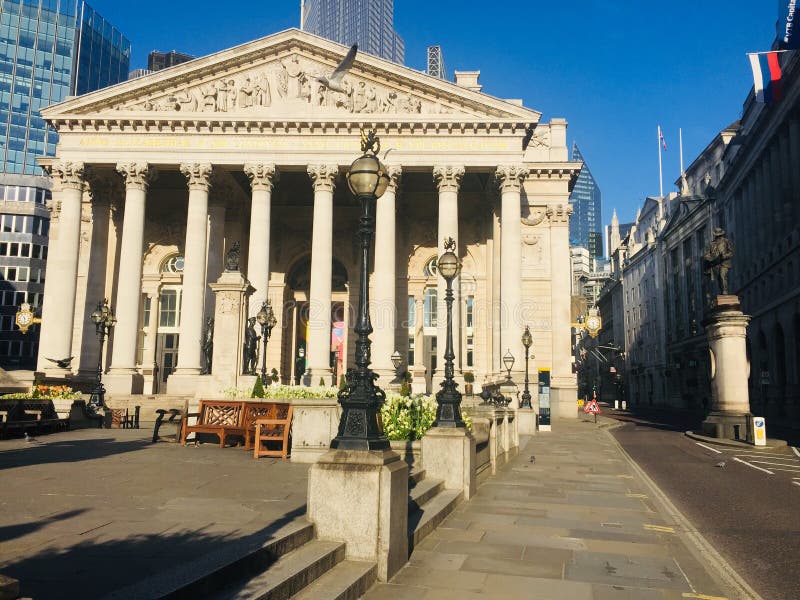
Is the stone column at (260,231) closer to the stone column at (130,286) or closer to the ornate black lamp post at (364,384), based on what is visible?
the stone column at (130,286)

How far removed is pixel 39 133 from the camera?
354 ft

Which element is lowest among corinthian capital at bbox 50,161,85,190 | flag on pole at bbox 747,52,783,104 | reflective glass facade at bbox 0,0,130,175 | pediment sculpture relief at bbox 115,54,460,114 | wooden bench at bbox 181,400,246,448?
wooden bench at bbox 181,400,246,448

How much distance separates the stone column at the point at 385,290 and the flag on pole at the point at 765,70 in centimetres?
2605

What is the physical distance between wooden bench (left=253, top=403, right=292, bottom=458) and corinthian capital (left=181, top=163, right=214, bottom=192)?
997 inches

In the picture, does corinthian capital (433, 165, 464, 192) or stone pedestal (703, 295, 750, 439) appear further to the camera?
corinthian capital (433, 165, 464, 192)

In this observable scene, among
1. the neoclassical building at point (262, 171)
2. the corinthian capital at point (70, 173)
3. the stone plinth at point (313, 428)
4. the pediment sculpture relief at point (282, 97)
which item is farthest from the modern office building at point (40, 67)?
the stone plinth at point (313, 428)

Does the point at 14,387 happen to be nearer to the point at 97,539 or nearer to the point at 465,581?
the point at 97,539

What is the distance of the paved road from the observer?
26.2 feet

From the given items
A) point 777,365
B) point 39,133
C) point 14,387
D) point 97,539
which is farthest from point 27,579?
point 39,133

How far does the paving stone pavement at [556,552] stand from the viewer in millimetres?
6605

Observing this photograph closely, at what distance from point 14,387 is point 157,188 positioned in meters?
26.1

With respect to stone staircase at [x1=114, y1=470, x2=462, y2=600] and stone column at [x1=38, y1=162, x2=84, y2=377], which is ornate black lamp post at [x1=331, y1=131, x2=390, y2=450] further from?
stone column at [x1=38, y1=162, x2=84, y2=377]

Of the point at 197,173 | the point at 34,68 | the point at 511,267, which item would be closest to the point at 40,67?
the point at 34,68

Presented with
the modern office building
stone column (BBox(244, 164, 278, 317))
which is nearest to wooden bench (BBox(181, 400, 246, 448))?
stone column (BBox(244, 164, 278, 317))
